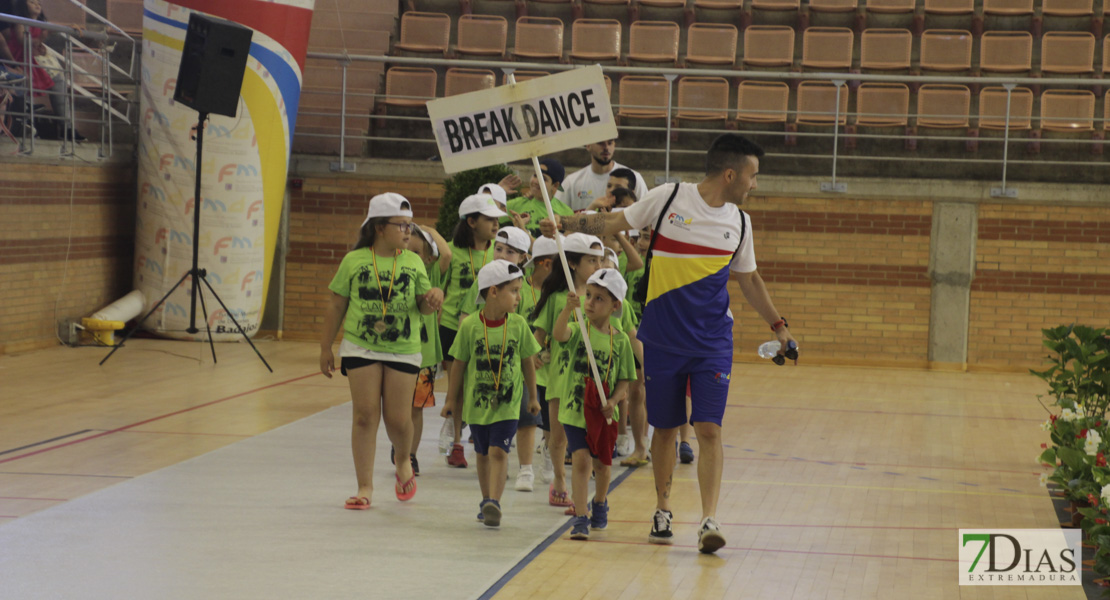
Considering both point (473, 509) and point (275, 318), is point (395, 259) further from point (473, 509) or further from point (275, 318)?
point (275, 318)

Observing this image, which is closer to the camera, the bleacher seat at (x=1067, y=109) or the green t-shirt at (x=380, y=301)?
the green t-shirt at (x=380, y=301)

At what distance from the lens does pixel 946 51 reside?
51.2 ft

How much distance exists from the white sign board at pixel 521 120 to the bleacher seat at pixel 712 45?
10216 mm

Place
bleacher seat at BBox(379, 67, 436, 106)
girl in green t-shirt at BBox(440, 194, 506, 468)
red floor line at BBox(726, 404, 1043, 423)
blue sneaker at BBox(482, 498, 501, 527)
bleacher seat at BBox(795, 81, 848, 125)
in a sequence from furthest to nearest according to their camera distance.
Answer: bleacher seat at BBox(379, 67, 436, 106) → bleacher seat at BBox(795, 81, 848, 125) → red floor line at BBox(726, 404, 1043, 423) → girl in green t-shirt at BBox(440, 194, 506, 468) → blue sneaker at BBox(482, 498, 501, 527)

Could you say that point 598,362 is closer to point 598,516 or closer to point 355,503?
point 598,516

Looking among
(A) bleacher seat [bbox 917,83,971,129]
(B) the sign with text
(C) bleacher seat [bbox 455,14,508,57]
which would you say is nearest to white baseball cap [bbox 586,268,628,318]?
(B) the sign with text

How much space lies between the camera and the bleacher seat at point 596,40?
15883mm

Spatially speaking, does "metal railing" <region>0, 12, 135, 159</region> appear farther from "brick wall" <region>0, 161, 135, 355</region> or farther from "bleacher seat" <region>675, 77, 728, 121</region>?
"bleacher seat" <region>675, 77, 728, 121</region>

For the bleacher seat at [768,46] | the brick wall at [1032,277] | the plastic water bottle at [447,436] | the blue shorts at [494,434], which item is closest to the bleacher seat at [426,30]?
the bleacher seat at [768,46]

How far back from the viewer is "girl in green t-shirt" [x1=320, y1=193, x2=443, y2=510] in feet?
20.5

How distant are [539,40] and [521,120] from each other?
10.4m

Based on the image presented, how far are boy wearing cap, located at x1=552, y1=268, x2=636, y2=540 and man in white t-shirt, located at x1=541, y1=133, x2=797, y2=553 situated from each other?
261mm

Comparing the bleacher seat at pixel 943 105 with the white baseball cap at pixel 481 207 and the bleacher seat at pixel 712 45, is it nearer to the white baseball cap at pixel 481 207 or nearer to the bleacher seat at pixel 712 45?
the bleacher seat at pixel 712 45

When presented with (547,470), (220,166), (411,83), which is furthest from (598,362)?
(411,83)
